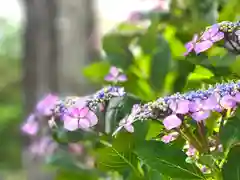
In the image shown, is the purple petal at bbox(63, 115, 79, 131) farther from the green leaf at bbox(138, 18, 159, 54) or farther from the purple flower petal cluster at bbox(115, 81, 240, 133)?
the green leaf at bbox(138, 18, 159, 54)

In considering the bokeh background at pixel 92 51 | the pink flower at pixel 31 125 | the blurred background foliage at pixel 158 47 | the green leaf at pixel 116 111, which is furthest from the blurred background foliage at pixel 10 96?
the green leaf at pixel 116 111

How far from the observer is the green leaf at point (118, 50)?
31.5 inches

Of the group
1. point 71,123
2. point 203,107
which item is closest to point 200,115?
point 203,107

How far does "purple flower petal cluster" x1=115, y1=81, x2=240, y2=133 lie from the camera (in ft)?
1.47

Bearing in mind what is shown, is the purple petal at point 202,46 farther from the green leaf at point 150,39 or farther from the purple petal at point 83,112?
the green leaf at point 150,39

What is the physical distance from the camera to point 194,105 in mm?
451

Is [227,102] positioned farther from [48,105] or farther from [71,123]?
[48,105]

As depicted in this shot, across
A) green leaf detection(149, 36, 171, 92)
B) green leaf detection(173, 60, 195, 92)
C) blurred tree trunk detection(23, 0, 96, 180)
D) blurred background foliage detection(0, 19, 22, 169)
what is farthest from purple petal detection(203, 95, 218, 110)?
blurred background foliage detection(0, 19, 22, 169)

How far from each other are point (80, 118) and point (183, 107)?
92 millimetres

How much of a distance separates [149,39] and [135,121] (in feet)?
1.10

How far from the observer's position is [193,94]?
461 mm

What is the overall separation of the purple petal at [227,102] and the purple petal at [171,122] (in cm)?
4

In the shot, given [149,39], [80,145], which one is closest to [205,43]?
[149,39]

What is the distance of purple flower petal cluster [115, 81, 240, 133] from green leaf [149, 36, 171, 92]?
313 mm
